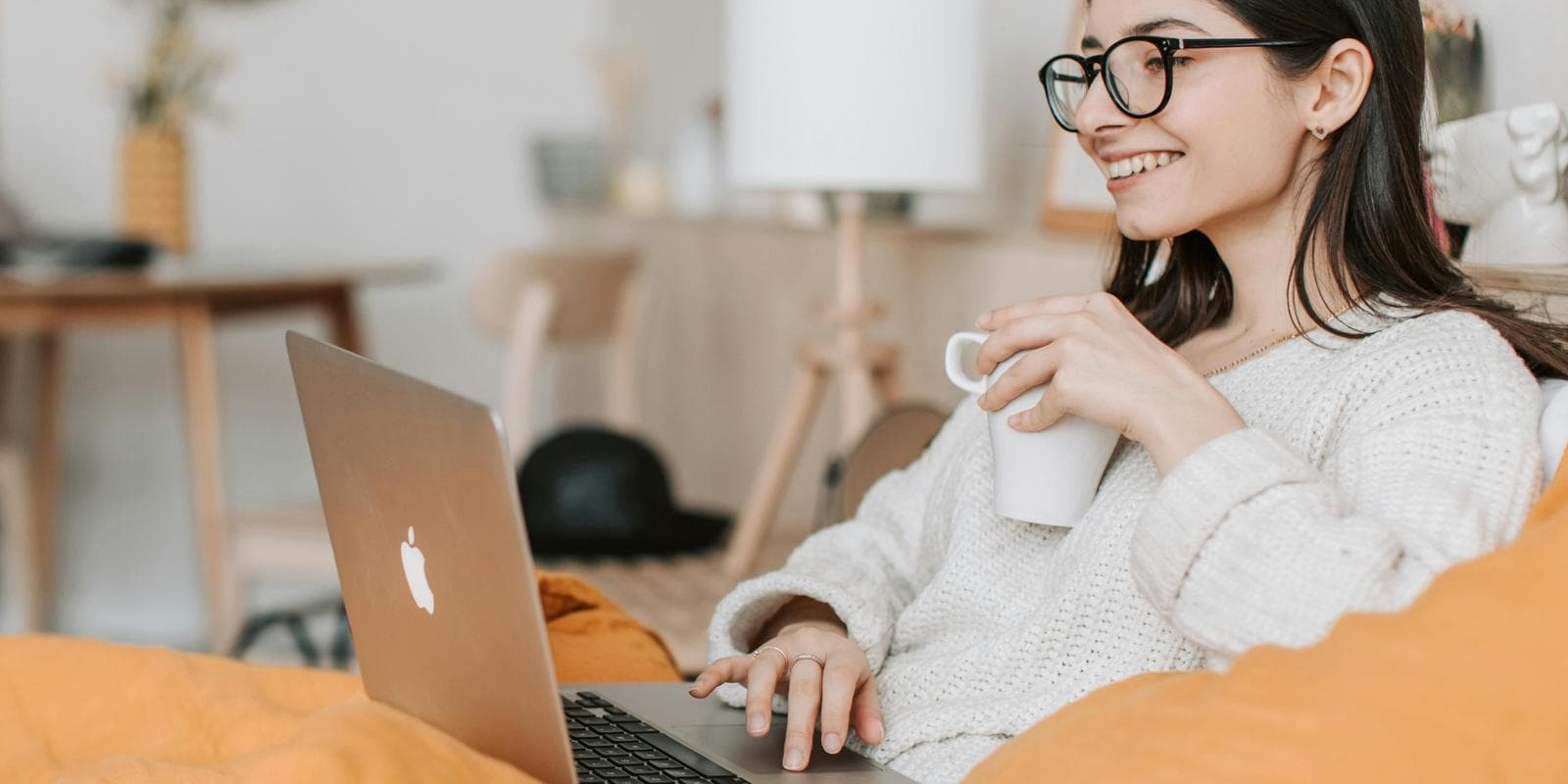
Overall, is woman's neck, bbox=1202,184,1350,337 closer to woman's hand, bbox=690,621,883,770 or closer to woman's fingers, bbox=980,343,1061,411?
woman's fingers, bbox=980,343,1061,411

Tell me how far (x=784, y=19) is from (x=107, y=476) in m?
2.57

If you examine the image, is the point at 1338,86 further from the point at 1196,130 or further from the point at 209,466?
the point at 209,466

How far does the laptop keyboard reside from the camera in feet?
2.99

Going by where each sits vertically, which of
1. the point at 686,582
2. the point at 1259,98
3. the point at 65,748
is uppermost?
the point at 1259,98

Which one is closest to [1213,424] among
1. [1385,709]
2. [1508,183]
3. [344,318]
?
[1385,709]

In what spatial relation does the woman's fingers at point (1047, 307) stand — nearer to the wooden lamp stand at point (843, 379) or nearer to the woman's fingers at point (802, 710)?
the woman's fingers at point (802, 710)

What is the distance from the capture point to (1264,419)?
1.03 meters

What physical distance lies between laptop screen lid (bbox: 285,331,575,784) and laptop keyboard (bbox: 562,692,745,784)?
87 millimetres

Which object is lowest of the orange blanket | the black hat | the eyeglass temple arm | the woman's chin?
the black hat

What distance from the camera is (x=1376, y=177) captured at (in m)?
1.06

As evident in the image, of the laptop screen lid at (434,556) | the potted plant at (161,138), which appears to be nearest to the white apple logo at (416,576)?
the laptop screen lid at (434,556)

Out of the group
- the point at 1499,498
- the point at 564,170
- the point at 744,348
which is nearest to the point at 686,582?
the point at 744,348

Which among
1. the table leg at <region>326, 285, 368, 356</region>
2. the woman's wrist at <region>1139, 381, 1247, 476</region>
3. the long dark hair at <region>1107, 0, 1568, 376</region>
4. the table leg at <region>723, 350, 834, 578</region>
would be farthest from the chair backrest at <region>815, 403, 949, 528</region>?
the table leg at <region>326, 285, 368, 356</region>

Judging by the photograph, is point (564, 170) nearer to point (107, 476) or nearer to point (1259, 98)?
point (107, 476)
